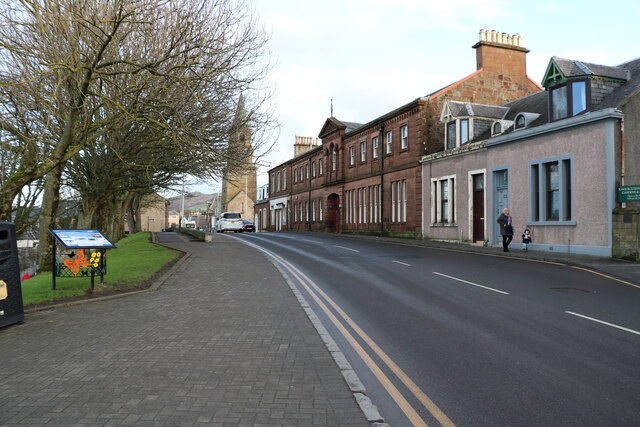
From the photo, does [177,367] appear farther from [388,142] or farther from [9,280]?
[388,142]

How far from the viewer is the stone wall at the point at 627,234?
16297mm

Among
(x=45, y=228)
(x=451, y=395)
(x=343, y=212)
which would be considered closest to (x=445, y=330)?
(x=451, y=395)

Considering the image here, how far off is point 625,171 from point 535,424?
649 inches

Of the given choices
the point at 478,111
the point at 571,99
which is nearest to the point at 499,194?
the point at 571,99

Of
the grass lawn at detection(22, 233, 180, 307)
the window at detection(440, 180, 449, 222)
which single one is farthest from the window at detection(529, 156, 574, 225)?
the grass lawn at detection(22, 233, 180, 307)

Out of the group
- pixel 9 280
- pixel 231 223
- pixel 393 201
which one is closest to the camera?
pixel 9 280

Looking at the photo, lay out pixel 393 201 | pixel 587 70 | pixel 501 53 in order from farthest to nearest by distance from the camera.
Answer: pixel 393 201 → pixel 501 53 → pixel 587 70

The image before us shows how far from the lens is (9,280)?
25.7ft

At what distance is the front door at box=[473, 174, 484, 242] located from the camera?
24.6m

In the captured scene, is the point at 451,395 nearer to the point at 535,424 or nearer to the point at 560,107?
the point at 535,424

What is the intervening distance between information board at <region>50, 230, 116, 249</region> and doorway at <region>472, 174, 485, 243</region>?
19.1 metres

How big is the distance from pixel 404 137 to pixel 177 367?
2871cm

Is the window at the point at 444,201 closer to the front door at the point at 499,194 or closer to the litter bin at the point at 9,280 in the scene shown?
the front door at the point at 499,194

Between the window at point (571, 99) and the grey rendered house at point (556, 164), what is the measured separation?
0.04 meters
